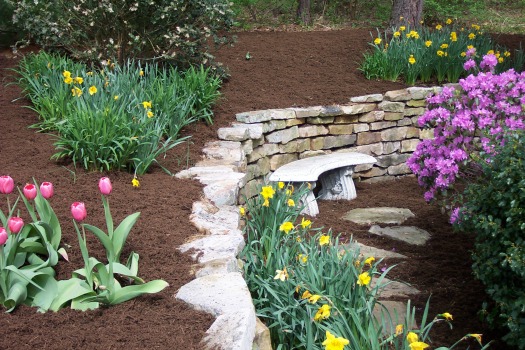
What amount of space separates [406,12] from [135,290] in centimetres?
599

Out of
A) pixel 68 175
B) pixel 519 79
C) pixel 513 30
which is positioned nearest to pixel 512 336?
pixel 519 79

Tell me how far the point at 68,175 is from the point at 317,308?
1.72m

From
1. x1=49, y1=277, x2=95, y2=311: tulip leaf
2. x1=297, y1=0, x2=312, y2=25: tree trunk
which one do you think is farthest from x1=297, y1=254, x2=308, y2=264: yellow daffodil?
x1=297, y1=0, x2=312, y2=25: tree trunk

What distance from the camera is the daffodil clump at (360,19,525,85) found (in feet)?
21.4

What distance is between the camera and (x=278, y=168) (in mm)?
5617

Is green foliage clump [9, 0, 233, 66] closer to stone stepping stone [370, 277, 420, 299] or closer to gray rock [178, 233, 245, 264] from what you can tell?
stone stepping stone [370, 277, 420, 299]

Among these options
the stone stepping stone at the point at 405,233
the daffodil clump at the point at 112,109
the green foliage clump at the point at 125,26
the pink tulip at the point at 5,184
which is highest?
the green foliage clump at the point at 125,26

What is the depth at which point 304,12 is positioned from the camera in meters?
9.02

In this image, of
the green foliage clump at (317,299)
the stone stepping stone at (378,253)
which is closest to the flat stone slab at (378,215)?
the stone stepping stone at (378,253)

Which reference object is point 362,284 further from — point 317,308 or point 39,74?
point 39,74

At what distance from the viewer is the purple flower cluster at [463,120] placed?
424 centimetres

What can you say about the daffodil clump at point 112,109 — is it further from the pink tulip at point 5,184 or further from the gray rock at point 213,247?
the pink tulip at point 5,184

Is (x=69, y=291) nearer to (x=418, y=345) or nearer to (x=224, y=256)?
(x=224, y=256)

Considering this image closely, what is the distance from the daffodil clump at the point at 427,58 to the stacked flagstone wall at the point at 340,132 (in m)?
0.33
